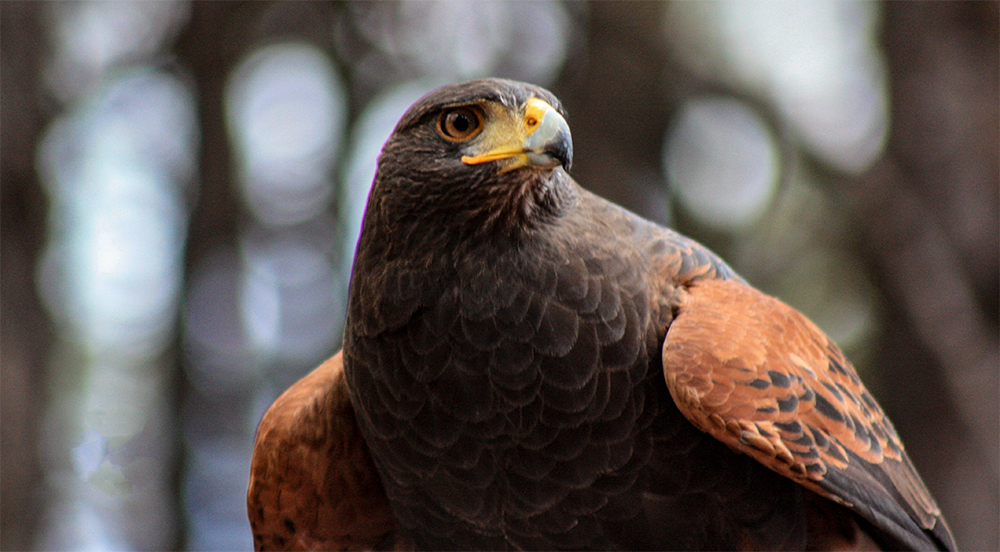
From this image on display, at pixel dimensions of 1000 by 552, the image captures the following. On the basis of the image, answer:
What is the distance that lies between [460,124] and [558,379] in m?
0.92

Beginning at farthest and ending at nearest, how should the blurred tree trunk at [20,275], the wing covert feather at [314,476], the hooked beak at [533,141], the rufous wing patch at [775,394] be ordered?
the blurred tree trunk at [20,275] < the wing covert feather at [314,476] < the rufous wing patch at [775,394] < the hooked beak at [533,141]

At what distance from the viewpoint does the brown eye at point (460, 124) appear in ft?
8.72

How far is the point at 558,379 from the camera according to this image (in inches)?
104

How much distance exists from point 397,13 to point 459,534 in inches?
278

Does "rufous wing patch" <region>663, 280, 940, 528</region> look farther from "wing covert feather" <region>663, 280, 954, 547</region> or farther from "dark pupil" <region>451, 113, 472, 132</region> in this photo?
"dark pupil" <region>451, 113, 472, 132</region>

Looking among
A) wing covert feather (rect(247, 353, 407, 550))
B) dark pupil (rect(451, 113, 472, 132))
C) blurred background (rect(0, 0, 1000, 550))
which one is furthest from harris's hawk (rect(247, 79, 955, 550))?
blurred background (rect(0, 0, 1000, 550))

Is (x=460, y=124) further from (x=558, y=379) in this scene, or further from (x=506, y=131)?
(x=558, y=379)

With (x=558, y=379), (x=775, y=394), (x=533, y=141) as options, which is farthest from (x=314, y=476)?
(x=775, y=394)

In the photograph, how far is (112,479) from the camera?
18.5ft

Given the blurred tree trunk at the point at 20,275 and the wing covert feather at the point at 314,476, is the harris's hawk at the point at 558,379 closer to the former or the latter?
the wing covert feather at the point at 314,476

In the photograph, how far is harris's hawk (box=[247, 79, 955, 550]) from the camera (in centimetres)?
263

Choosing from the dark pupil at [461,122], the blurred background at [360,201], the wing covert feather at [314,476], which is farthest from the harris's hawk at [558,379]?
the blurred background at [360,201]

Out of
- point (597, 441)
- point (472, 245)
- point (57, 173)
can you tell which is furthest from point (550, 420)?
point (57, 173)

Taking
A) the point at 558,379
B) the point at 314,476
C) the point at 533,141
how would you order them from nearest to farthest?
the point at 533,141
the point at 558,379
the point at 314,476
